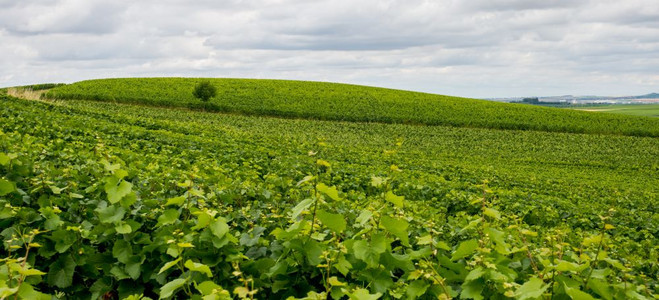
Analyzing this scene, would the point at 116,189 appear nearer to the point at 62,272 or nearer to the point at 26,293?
the point at 62,272

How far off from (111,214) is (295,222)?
67.6 inches

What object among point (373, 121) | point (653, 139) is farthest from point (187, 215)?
point (653, 139)

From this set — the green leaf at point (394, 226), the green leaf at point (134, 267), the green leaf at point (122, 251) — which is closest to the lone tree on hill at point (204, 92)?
the green leaf at point (122, 251)

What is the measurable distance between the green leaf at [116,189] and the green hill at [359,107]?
5103 centimetres

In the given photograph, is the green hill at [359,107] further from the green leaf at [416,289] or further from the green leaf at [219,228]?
the green leaf at [416,289]

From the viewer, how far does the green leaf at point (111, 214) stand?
4.31m

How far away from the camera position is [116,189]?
175 inches

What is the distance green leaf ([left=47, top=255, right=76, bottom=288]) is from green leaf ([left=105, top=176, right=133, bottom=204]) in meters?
0.76

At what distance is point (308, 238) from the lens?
3832 mm

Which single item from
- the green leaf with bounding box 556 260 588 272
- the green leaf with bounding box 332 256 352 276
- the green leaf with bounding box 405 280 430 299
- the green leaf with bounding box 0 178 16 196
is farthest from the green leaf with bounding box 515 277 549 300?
the green leaf with bounding box 0 178 16 196

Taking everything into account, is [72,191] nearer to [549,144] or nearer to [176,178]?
[176,178]

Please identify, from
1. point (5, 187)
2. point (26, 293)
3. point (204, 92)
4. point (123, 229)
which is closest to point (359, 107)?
point (204, 92)

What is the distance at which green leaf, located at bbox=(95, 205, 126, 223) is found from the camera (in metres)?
4.31

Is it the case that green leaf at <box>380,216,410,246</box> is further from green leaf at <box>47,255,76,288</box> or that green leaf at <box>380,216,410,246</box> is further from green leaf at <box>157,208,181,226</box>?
green leaf at <box>47,255,76,288</box>
